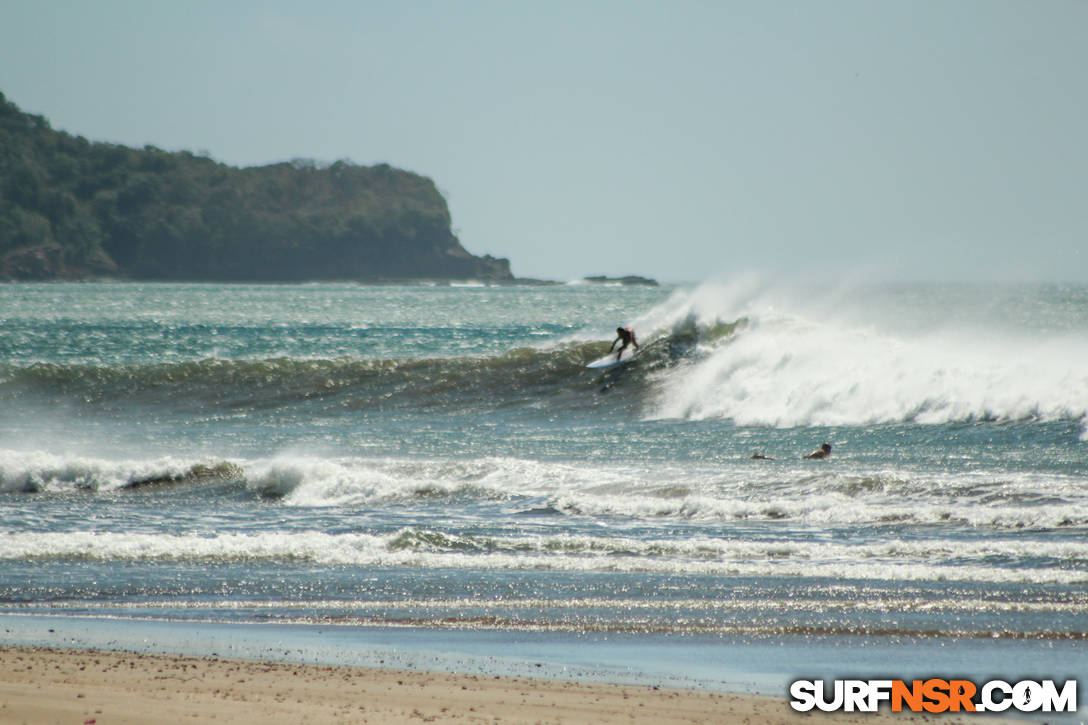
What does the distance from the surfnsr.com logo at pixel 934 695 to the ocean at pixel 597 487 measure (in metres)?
0.47

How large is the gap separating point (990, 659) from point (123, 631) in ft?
18.0

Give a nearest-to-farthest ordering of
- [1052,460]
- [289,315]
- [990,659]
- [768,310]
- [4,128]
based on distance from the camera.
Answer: [990,659] < [1052,460] < [768,310] < [289,315] < [4,128]

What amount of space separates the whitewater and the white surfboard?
0.45 meters

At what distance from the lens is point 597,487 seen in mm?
13188

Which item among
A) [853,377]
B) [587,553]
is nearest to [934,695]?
[587,553]

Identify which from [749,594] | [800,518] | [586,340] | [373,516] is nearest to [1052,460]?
[800,518]

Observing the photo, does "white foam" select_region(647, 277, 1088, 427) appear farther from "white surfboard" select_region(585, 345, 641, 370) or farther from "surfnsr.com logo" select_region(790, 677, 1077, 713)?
"surfnsr.com logo" select_region(790, 677, 1077, 713)

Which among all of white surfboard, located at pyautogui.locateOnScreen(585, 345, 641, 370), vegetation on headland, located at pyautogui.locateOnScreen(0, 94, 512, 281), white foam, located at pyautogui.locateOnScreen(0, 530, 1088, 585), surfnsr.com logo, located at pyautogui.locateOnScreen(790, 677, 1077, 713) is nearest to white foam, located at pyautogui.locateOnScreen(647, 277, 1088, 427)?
white surfboard, located at pyautogui.locateOnScreen(585, 345, 641, 370)

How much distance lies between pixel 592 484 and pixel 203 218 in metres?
150

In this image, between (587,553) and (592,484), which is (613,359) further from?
(587,553)

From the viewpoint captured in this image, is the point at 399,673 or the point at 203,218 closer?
the point at 399,673

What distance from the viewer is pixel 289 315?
68188 millimetres

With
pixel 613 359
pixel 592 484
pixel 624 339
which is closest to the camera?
pixel 592 484

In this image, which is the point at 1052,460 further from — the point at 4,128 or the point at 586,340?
the point at 4,128
